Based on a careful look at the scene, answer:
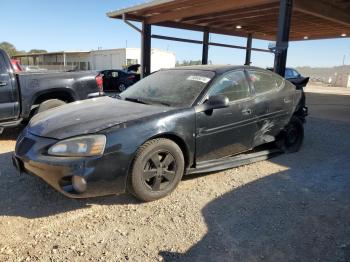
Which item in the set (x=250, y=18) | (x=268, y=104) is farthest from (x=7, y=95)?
(x=250, y=18)

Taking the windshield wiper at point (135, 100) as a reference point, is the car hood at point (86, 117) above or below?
below

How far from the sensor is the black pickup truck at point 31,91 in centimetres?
568

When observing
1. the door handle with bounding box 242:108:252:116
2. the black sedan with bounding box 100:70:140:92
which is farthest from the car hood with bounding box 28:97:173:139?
the black sedan with bounding box 100:70:140:92

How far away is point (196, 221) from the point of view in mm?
3133

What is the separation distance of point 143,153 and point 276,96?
2.61 metres

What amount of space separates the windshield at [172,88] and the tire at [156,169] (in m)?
0.61

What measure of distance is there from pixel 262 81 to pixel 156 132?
2235 mm

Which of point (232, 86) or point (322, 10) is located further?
point (322, 10)

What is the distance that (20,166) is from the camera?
11.1 ft

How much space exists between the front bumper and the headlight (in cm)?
5

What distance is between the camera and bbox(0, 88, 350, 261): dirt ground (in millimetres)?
2637

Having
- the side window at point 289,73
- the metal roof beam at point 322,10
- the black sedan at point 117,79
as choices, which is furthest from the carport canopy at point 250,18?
the black sedan at point 117,79

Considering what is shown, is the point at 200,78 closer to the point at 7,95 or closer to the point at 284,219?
the point at 284,219

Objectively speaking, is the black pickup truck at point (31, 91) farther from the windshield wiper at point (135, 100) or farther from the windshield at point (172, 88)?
the windshield wiper at point (135, 100)
